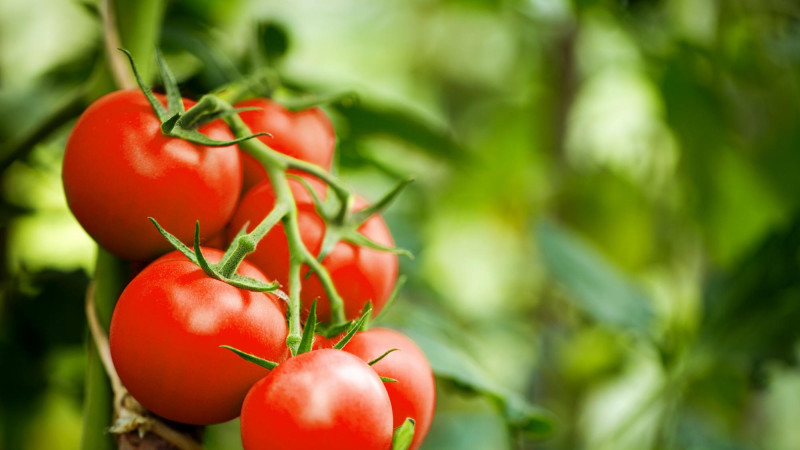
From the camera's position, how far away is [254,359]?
0.25 m

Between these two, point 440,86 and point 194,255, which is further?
point 440,86

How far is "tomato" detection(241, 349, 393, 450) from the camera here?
0.24 meters

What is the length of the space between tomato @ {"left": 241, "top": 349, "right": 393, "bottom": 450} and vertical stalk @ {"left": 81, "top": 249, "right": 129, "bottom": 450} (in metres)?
0.10

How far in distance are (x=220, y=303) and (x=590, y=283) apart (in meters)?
0.51

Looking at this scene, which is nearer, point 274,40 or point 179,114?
point 179,114

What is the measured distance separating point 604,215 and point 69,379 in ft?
2.41

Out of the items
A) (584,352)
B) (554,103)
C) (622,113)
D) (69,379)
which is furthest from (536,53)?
(69,379)

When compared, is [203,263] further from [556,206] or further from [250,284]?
[556,206]

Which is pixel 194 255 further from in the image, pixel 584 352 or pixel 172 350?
pixel 584 352

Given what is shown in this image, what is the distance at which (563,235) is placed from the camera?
2.41 ft

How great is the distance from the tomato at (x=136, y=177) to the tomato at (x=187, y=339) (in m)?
0.03

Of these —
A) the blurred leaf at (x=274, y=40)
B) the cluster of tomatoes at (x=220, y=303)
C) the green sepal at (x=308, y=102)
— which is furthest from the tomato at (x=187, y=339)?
the blurred leaf at (x=274, y=40)

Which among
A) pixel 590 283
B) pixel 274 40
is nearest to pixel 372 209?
pixel 274 40

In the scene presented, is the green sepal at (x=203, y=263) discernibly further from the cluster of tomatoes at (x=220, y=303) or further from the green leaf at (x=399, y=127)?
the green leaf at (x=399, y=127)
